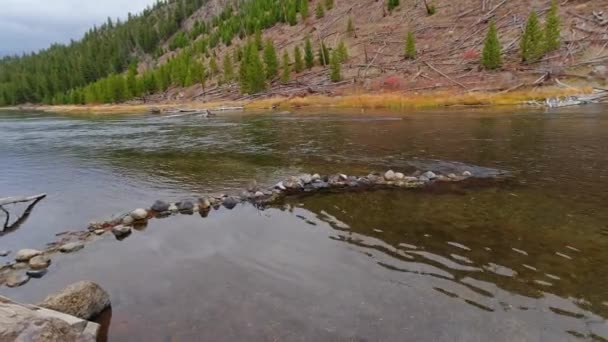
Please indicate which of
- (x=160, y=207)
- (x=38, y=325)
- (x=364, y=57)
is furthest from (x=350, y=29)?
(x=38, y=325)

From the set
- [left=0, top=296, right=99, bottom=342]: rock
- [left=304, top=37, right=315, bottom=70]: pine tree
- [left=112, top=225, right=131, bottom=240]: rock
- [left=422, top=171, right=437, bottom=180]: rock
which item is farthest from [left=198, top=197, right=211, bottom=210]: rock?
Result: [left=304, top=37, right=315, bottom=70]: pine tree

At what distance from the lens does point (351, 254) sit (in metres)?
10.0

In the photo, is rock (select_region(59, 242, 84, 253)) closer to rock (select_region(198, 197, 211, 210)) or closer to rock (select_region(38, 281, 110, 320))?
rock (select_region(38, 281, 110, 320))

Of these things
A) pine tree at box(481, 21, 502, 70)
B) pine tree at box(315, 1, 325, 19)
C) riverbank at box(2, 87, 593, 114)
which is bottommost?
riverbank at box(2, 87, 593, 114)

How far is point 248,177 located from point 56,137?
3158cm

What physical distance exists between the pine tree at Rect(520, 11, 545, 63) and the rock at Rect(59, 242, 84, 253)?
211 ft

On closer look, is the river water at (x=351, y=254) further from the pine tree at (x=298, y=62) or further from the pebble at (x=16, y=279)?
the pine tree at (x=298, y=62)

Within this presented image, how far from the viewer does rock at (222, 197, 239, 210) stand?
14508 mm

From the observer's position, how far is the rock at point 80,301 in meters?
7.23

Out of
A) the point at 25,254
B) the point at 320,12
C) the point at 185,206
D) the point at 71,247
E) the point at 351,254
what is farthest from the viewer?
the point at 320,12

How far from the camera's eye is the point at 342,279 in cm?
877

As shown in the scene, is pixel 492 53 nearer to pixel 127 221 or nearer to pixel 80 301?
pixel 127 221

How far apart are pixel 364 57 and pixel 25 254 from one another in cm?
7836

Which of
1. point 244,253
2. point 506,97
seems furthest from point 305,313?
point 506,97
